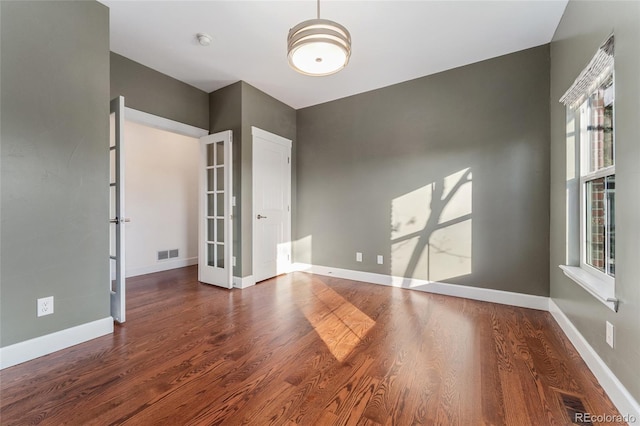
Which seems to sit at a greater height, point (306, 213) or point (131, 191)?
point (131, 191)

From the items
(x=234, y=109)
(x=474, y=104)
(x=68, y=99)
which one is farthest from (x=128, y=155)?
(x=474, y=104)

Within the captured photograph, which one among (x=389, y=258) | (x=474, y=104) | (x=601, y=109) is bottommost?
(x=389, y=258)

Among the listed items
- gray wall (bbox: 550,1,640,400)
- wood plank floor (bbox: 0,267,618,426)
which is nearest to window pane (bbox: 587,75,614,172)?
gray wall (bbox: 550,1,640,400)

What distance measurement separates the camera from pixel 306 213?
4.38 m

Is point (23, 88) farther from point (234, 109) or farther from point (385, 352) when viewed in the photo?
point (385, 352)

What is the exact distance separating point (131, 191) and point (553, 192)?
555 centimetres

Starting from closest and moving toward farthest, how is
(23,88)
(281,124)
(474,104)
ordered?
1. (23,88)
2. (474,104)
3. (281,124)

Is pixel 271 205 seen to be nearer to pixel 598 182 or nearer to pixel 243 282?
pixel 243 282

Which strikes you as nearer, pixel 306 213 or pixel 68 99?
pixel 68 99

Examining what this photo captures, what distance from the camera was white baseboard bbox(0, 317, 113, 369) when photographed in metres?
1.74

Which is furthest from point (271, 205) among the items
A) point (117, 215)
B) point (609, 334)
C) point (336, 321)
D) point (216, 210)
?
point (609, 334)
